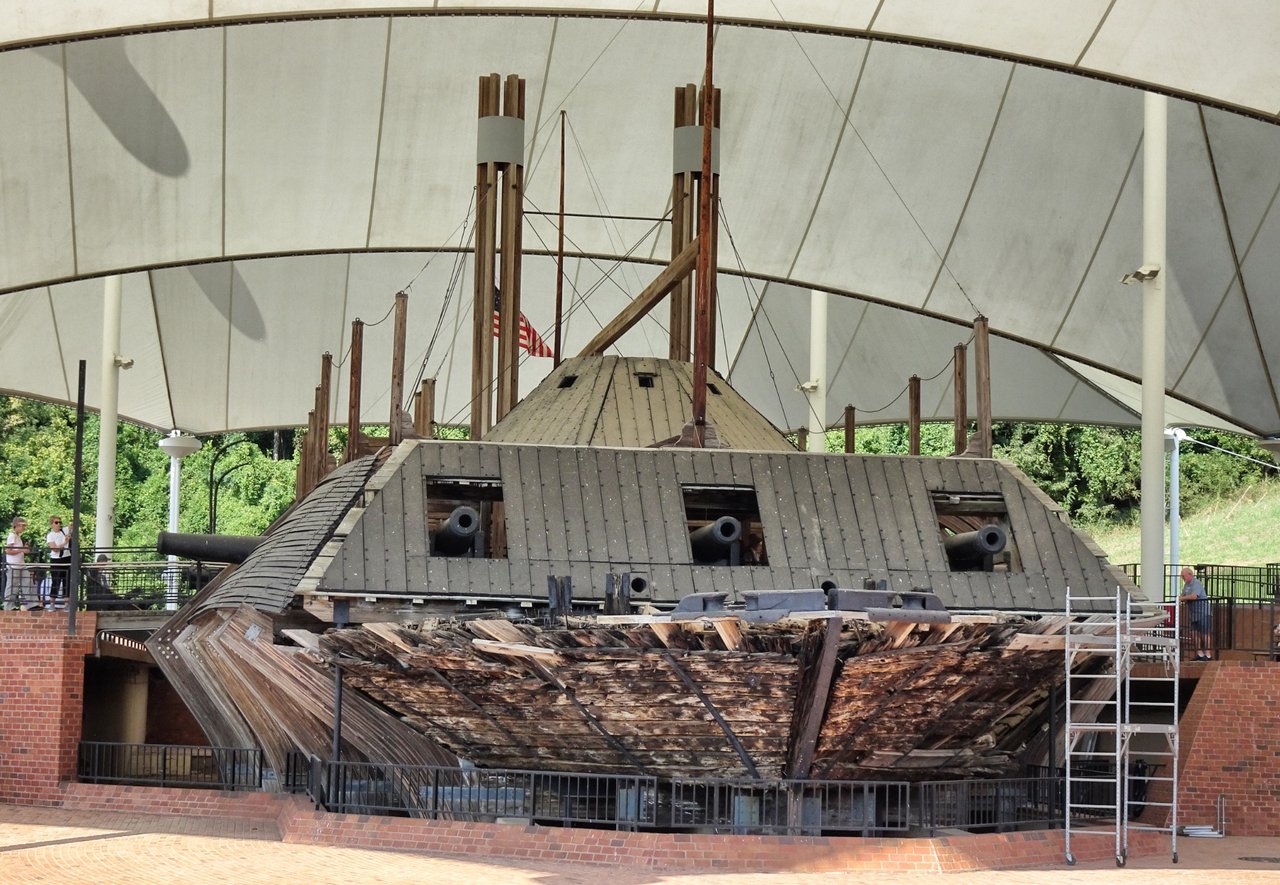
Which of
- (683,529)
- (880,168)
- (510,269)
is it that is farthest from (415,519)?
(880,168)

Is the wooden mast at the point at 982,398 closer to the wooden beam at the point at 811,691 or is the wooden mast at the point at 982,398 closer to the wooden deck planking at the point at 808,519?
the wooden deck planking at the point at 808,519

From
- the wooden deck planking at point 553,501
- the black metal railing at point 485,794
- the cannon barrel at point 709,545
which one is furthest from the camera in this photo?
the wooden deck planking at point 553,501

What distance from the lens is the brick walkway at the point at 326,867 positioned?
47.6 ft

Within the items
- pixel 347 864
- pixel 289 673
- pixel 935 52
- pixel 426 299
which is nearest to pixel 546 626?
pixel 347 864

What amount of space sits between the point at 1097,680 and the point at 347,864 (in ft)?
24.3

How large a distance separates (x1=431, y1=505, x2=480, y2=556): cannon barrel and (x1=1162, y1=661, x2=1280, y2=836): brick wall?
331 inches

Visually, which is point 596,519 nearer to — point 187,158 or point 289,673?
point 289,673

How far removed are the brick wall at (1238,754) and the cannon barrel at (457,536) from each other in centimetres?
840

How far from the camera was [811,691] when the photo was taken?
15023 mm

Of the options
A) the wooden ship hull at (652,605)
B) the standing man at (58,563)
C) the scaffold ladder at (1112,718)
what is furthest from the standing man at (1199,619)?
the standing man at (58,563)

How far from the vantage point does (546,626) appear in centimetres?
1512

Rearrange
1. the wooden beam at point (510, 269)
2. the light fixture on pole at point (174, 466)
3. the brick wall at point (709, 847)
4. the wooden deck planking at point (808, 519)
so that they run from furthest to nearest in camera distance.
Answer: the light fixture on pole at point (174, 466) → the wooden beam at point (510, 269) → the wooden deck planking at point (808, 519) → the brick wall at point (709, 847)

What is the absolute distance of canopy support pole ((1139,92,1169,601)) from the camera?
74.4 ft

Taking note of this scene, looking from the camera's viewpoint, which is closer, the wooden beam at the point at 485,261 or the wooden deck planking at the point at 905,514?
the wooden deck planking at the point at 905,514
